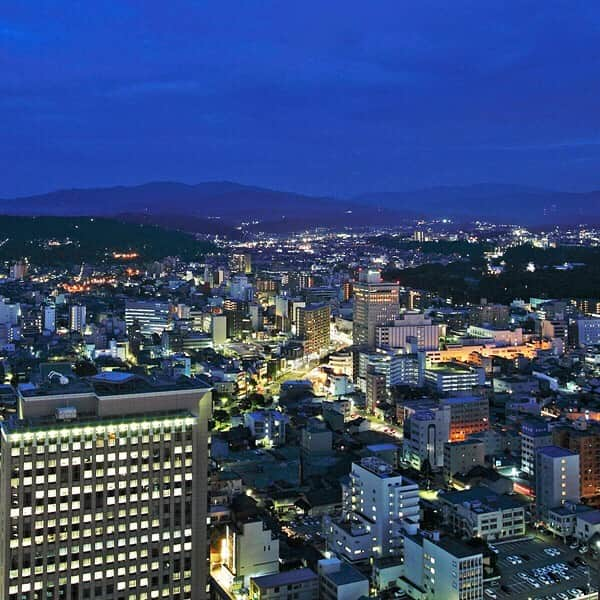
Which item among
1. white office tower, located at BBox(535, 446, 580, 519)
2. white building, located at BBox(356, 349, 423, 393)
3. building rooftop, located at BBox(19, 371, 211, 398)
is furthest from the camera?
white building, located at BBox(356, 349, 423, 393)

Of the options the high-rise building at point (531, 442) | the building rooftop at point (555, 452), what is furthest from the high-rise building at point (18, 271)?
the building rooftop at point (555, 452)

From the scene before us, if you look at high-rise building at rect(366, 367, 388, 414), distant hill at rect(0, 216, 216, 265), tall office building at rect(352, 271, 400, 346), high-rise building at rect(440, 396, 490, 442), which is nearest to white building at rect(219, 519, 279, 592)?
high-rise building at rect(440, 396, 490, 442)

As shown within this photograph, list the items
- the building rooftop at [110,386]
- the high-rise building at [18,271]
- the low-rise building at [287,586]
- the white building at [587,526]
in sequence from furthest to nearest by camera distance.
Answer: the high-rise building at [18,271] < the white building at [587,526] < the low-rise building at [287,586] < the building rooftop at [110,386]

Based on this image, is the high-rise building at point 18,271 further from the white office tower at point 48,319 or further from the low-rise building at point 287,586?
the low-rise building at point 287,586

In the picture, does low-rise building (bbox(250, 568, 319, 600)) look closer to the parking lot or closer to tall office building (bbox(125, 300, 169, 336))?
the parking lot

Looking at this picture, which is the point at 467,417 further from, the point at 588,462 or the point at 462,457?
the point at 588,462

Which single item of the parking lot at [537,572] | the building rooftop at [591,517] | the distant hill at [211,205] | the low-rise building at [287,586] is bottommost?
the parking lot at [537,572]
